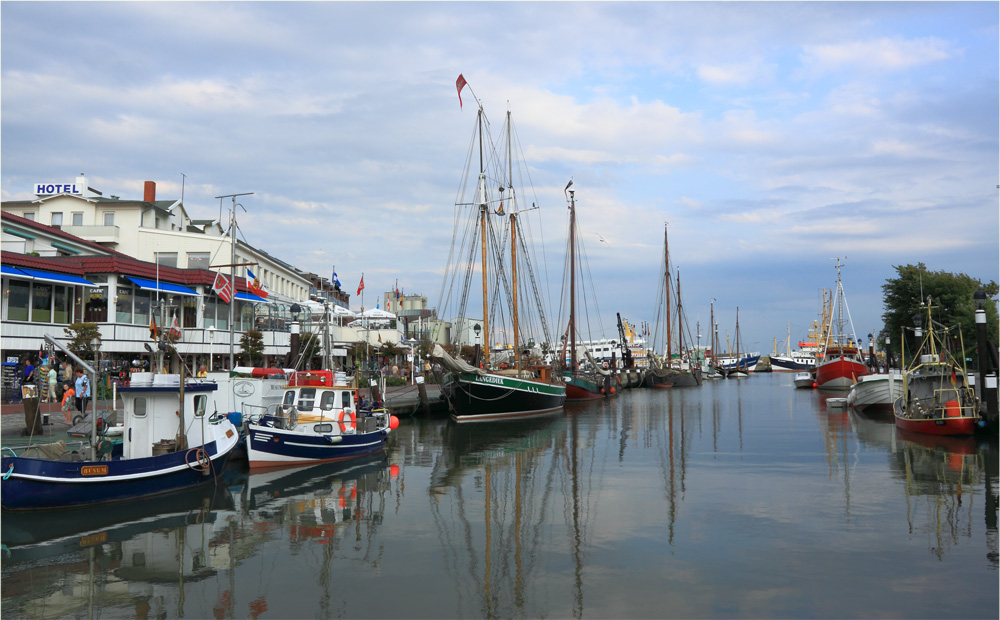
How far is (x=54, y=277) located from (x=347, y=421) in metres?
18.7

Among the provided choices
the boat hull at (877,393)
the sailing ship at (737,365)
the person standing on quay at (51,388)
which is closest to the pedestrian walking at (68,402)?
the person standing on quay at (51,388)

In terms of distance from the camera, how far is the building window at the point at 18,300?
32344mm

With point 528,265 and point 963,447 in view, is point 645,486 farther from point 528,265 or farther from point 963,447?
point 528,265

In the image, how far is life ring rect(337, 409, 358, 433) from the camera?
26422 millimetres

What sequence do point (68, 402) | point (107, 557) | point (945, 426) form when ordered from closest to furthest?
point (107, 557)
point (68, 402)
point (945, 426)

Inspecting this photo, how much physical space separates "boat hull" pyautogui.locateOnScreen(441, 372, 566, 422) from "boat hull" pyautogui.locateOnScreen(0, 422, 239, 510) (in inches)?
844

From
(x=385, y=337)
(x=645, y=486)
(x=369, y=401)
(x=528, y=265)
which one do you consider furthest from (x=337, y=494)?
(x=385, y=337)

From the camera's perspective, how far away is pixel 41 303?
112ft

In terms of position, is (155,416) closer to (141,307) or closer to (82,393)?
(82,393)

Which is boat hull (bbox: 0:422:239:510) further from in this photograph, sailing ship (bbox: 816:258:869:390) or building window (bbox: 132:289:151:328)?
sailing ship (bbox: 816:258:869:390)

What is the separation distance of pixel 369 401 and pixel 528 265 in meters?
21.0

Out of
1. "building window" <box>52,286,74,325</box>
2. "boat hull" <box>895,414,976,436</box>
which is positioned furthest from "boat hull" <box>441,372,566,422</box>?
"boat hull" <box>895,414,976,436</box>

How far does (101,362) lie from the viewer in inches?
1273

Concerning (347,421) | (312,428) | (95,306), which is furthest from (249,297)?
(312,428)
